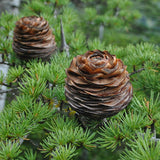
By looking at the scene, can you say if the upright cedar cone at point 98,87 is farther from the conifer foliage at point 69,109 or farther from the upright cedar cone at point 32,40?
the upright cedar cone at point 32,40

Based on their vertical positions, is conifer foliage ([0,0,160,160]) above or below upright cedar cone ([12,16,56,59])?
below

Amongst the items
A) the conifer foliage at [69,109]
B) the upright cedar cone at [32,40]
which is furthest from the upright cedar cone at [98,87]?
the upright cedar cone at [32,40]

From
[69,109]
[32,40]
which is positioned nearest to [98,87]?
[69,109]

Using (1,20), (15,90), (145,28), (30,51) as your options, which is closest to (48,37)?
(30,51)

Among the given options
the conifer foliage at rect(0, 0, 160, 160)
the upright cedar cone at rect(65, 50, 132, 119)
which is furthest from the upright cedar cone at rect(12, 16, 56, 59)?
the upright cedar cone at rect(65, 50, 132, 119)

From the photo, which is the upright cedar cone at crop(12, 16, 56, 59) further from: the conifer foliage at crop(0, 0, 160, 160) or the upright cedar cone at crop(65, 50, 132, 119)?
the upright cedar cone at crop(65, 50, 132, 119)
